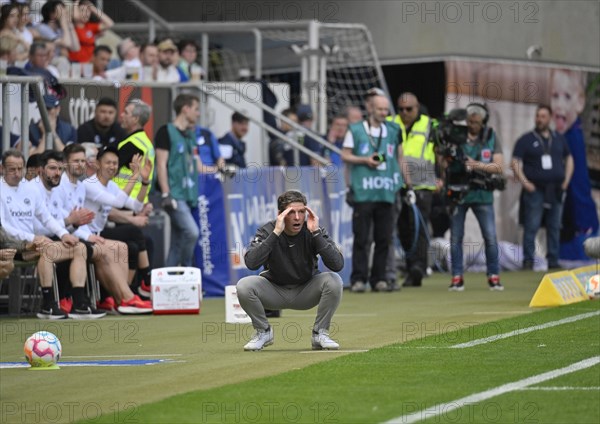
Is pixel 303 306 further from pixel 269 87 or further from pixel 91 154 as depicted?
pixel 269 87

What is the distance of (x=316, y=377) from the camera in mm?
10180

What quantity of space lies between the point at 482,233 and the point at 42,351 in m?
9.21

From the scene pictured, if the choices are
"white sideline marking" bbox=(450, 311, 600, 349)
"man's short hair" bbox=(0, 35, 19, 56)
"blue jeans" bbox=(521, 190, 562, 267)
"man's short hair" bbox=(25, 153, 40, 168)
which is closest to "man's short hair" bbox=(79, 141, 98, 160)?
"man's short hair" bbox=(25, 153, 40, 168)

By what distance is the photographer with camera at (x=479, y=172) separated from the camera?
19.1 m

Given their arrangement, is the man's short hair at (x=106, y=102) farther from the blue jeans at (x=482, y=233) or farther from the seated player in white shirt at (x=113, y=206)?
the blue jeans at (x=482, y=233)

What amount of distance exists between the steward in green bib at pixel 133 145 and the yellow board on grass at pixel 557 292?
4913 mm

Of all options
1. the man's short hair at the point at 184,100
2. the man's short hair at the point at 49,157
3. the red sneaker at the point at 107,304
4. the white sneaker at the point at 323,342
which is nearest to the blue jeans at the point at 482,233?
the man's short hair at the point at 184,100

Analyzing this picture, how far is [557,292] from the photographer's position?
1650 centimetres

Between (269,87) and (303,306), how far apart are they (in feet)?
40.6

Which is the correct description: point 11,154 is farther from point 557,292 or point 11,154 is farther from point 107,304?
point 557,292

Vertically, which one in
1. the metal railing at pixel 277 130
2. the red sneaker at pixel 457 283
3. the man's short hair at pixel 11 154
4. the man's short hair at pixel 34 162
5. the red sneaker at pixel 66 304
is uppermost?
the metal railing at pixel 277 130

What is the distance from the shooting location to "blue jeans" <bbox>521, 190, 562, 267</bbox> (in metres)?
25.0

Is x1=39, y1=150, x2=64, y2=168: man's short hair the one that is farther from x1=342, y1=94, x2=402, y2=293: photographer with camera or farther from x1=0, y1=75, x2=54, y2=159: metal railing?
x1=342, y1=94, x2=402, y2=293: photographer with camera

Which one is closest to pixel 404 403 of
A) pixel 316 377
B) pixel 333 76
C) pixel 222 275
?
pixel 316 377
